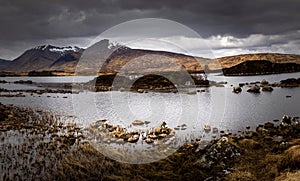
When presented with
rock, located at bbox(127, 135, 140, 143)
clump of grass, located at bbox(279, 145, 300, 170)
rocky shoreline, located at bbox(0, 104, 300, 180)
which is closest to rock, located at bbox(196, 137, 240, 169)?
rocky shoreline, located at bbox(0, 104, 300, 180)

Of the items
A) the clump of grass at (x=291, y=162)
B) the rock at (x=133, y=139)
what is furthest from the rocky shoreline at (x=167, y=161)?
the rock at (x=133, y=139)

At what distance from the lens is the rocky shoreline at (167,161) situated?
62.1 feet

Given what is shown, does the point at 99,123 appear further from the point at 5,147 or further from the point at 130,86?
the point at 130,86

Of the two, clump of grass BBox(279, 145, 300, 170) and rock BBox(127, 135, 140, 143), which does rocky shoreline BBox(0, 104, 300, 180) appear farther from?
rock BBox(127, 135, 140, 143)

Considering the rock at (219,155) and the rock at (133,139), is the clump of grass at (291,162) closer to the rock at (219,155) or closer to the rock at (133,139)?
the rock at (219,155)

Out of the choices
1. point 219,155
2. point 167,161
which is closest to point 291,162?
point 219,155

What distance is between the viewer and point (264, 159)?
21.3 m

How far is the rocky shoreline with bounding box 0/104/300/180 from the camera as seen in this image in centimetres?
1894

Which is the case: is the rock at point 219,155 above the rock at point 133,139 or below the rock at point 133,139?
above

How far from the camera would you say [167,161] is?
913 inches

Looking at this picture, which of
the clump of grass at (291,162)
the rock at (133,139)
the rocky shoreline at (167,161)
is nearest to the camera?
the clump of grass at (291,162)

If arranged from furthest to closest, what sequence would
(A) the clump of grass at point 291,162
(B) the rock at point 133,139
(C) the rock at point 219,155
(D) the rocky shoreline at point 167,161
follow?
(B) the rock at point 133,139 < (C) the rock at point 219,155 < (D) the rocky shoreline at point 167,161 < (A) the clump of grass at point 291,162

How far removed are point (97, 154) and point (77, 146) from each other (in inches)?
162

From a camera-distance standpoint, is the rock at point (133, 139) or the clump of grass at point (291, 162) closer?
the clump of grass at point (291, 162)
